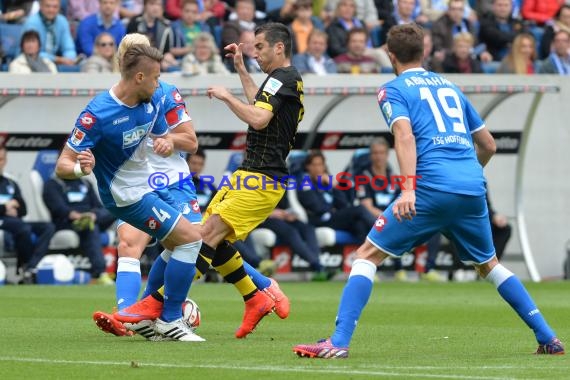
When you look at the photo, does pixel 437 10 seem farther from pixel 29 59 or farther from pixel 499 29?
pixel 29 59

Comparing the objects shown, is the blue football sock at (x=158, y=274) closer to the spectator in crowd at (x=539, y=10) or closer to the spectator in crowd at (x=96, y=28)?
the spectator in crowd at (x=96, y=28)

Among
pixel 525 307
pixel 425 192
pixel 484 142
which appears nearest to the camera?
pixel 425 192

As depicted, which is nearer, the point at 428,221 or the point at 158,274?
the point at 428,221

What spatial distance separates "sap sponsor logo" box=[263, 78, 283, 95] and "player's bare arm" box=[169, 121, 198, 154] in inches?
23.3

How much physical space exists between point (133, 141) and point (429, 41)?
11.9m

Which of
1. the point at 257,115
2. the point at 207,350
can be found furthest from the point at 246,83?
the point at 207,350

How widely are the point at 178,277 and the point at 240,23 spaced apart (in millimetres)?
10893

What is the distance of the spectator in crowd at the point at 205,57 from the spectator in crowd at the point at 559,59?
5.19 m

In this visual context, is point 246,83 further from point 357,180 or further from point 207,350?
point 357,180

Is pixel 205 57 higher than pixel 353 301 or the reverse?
the reverse

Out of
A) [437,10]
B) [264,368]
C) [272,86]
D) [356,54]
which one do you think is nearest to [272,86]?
[272,86]

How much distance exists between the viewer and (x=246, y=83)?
10320mm

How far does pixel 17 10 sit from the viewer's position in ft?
62.0

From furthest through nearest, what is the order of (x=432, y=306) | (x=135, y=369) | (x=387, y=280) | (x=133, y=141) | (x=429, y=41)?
(x=429, y=41) → (x=387, y=280) → (x=432, y=306) → (x=133, y=141) → (x=135, y=369)
